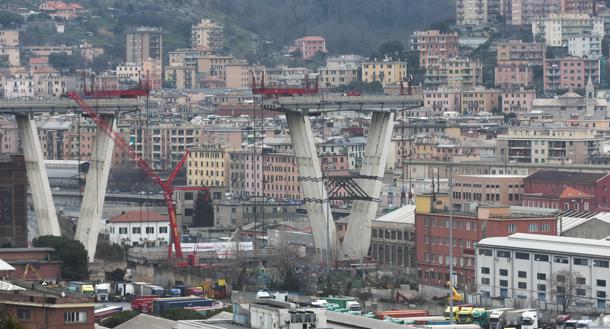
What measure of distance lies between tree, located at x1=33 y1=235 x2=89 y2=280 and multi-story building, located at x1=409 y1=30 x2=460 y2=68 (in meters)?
74.7

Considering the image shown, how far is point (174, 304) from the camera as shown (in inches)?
2058

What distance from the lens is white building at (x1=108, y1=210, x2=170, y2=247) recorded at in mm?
76812

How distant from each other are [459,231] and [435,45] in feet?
253

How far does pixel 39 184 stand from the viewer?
67875 millimetres

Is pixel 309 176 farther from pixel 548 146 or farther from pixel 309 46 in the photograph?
pixel 309 46

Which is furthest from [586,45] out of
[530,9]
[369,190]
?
[369,190]

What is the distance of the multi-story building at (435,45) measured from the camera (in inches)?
5438

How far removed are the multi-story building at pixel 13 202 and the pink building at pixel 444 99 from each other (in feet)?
189

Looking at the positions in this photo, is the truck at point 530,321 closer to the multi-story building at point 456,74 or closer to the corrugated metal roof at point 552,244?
the corrugated metal roof at point 552,244

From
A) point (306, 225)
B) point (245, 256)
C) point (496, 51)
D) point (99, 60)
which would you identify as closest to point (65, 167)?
point (306, 225)

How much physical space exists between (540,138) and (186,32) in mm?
70153

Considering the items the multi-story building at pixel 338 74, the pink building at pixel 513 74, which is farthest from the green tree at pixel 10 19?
the pink building at pixel 513 74

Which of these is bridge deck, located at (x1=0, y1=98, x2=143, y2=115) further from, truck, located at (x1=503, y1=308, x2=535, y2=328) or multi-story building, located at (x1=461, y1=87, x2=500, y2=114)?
multi-story building, located at (x1=461, y1=87, x2=500, y2=114)

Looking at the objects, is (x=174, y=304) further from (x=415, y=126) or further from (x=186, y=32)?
(x=186, y=32)
